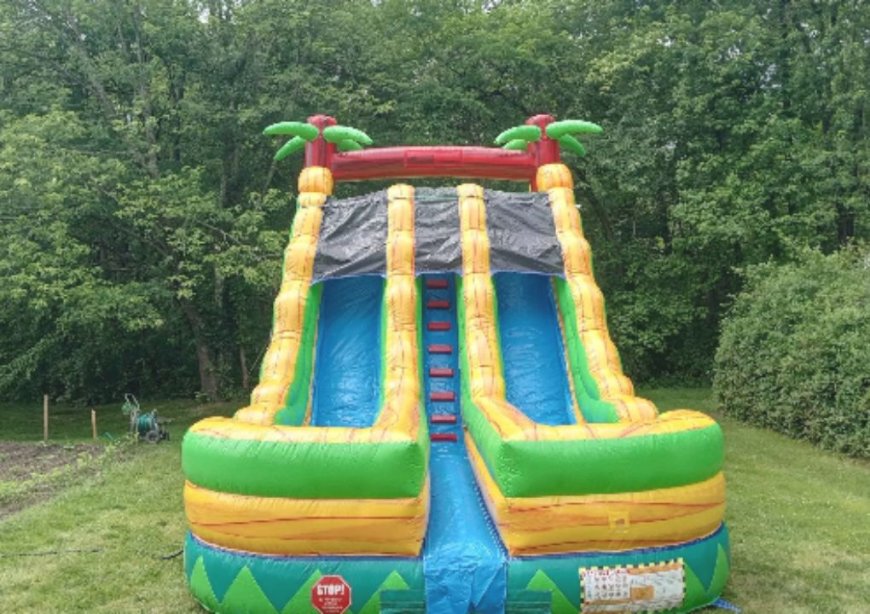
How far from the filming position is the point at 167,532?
21.3 feet

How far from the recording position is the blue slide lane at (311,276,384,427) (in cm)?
680

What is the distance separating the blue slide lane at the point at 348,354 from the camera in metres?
6.80

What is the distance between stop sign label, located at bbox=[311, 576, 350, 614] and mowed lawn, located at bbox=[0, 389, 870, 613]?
0.94m

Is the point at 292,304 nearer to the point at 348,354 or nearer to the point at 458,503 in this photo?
the point at 348,354

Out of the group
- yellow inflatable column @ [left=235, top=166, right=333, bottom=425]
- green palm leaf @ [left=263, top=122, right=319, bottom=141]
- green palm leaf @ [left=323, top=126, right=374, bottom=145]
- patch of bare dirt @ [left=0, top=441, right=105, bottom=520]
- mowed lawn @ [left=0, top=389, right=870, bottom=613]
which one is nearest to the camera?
mowed lawn @ [left=0, top=389, right=870, bottom=613]

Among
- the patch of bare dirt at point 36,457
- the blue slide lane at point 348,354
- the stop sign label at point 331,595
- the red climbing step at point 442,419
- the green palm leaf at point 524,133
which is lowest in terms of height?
the patch of bare dirt at point 36,457

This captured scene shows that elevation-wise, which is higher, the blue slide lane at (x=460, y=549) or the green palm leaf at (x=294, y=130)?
the green palm leaf at (x=294, y=130)

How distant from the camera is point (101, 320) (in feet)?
36.4

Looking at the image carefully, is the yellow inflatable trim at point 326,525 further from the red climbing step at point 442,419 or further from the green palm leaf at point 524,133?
the green palm leaf at point 524,133

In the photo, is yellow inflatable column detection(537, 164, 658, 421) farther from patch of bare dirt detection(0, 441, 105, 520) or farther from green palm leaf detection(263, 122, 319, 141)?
patch of bare dirt detection(0, 441, 105, 520)

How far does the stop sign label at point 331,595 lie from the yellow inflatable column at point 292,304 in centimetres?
160

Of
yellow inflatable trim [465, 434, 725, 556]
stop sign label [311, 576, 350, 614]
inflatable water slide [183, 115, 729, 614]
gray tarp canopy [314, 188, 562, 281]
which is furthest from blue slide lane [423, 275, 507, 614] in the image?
gray tarp canopy [314, 188, 562, 281]

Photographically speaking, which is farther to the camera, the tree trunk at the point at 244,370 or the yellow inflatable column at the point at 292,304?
the tree trunk at the point at 244,370

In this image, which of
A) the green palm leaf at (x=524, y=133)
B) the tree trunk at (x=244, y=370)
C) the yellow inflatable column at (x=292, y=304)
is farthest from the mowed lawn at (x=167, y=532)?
the tree trunk at (x=244, y=370)
